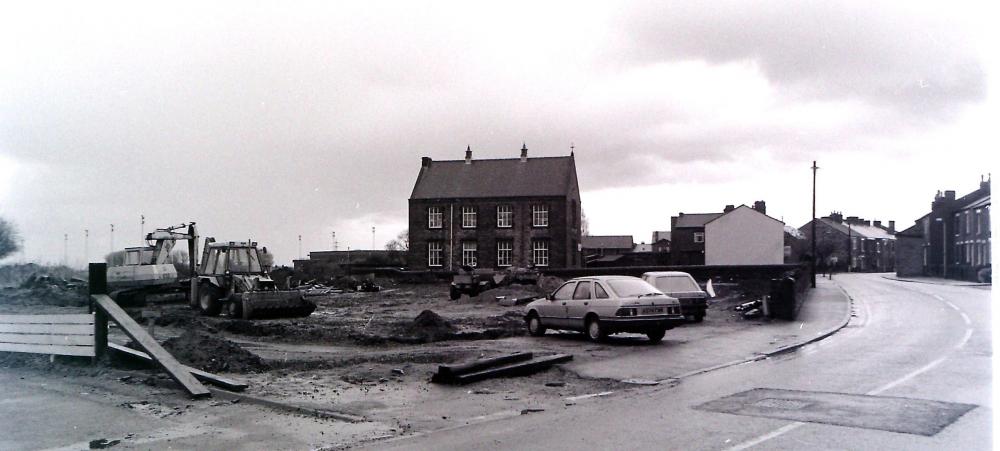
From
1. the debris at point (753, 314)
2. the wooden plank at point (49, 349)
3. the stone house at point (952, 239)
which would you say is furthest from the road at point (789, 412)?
the stone house at point (952, 239)

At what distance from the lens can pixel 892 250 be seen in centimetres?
12612

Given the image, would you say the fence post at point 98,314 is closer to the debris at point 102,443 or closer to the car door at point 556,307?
the debris at point 102,443

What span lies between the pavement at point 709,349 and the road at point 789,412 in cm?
68

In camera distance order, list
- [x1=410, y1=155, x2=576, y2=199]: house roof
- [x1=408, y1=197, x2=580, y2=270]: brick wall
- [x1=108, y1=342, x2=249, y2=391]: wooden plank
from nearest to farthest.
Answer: [x1=108, y1=342, x2=249, y2=391]: wooden plank < [x1=408, y1=197, x2=580, y2=270]: brick wall < [x1=410, y1=155, x2=576, y2=199]: house roof

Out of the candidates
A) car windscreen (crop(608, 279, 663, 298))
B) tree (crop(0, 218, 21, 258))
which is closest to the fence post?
tree (crop(0, 218, 21, 258))

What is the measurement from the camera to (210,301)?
87.7 feet

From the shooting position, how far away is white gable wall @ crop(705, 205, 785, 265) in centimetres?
7231

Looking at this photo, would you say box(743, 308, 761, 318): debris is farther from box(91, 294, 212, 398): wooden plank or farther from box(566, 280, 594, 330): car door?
box(91, 294, 212, 398): wooden plank

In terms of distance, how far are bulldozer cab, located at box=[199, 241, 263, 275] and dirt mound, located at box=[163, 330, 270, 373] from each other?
43.9 feet

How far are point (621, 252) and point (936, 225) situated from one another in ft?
164

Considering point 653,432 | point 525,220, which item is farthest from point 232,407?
point 525,220

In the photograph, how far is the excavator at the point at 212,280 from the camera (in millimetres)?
25594

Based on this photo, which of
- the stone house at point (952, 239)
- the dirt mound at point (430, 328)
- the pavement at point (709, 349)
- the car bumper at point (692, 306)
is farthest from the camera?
the stone house at point (952, 239)

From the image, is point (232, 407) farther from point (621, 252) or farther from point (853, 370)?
point (621, 252)
